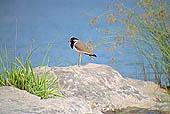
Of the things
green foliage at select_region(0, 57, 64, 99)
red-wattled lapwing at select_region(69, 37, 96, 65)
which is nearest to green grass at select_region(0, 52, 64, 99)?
green foliage at select_region(0, 57, 64, 99)

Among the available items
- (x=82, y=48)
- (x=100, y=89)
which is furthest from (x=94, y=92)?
(x=82, y=48)

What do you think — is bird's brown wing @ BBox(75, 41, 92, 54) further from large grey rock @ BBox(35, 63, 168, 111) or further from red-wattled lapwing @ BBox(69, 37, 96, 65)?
large grey rock @ BBox(35, 63, 168, 111)

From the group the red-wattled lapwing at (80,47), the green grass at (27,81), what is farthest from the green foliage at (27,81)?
the red-wattled lapwing at (80,47)

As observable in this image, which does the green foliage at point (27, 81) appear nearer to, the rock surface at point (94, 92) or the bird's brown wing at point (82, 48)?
the rock surface at point (94, 92)

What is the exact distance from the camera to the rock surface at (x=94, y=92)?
7.26 ft

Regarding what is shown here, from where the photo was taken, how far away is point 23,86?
8.41ft

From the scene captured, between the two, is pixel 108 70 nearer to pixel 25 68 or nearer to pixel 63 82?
pixel 63 82

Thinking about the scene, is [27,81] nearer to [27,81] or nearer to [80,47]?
[27,81]

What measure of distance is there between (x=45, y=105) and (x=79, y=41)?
1.48 m

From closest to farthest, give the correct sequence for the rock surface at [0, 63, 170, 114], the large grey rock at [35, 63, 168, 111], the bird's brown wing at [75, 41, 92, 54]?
the rock surface at [0, 63, 170, 114] < the large grey rock at [35, 63, 168, 111] < the bird's brown wing at [75, 41, 92, 54]

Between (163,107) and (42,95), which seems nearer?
(42,95)

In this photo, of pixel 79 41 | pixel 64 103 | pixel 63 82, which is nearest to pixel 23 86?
pixel 64 103

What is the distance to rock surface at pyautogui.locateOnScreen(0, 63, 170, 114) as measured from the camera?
7.26 feet

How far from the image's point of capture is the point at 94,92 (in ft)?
10.8
